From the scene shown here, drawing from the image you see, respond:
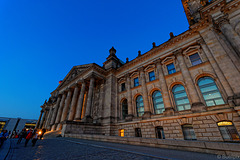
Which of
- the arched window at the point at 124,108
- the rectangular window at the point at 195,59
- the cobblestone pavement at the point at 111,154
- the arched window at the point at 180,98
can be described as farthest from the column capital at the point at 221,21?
the arched window at the point at 124,108

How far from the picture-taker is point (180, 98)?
12.6 m

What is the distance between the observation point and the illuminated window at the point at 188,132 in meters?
10.2

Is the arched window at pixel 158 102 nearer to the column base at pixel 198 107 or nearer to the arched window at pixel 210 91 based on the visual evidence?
the column base at pixel 198 107

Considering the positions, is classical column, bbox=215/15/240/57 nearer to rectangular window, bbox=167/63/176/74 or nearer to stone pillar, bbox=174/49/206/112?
stone pillar, bbox=174/49/206/112

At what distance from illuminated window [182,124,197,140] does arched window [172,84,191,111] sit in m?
2.01

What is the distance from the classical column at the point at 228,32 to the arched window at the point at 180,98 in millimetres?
6069

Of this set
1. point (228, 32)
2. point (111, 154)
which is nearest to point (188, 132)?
point (111, 154)

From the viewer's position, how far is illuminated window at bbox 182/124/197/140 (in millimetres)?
10172

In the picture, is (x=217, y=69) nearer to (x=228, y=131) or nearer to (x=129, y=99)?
(x=228, y=131)

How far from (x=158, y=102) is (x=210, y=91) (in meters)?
5.82

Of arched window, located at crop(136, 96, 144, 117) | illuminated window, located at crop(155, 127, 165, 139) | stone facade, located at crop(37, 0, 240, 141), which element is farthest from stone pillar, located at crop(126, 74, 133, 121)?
illuminated window, located at crop(155, 127, 165, 139)

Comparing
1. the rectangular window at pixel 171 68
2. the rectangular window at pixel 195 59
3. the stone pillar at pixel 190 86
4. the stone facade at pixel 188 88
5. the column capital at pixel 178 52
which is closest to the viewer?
the stone facade at pixel 188 88

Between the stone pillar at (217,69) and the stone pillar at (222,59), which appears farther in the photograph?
the stone pillar at (217,69)

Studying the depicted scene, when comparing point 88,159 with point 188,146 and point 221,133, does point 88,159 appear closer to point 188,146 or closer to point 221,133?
point 188,146
